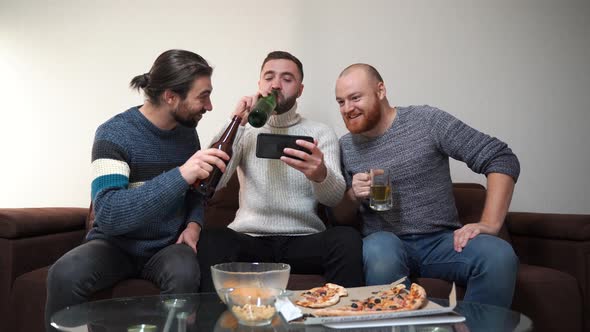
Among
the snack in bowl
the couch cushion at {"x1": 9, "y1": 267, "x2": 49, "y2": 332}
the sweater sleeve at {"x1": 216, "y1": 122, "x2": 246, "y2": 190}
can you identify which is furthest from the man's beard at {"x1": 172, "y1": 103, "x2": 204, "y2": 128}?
the snack in bowl

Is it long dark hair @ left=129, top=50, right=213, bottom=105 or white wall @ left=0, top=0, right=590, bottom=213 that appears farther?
white wall @ left=0, top=0, right=590, bottom=213

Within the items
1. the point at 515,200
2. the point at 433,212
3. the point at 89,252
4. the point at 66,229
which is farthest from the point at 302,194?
the point at 515,200

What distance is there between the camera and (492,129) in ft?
8.01

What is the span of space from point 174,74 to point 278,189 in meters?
0.53

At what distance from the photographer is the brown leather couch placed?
1607 millimetres

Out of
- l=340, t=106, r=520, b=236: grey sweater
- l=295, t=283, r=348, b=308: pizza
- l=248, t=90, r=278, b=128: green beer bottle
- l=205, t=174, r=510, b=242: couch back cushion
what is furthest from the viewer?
l=205, t=174, r=510, b=242: couch back cushion

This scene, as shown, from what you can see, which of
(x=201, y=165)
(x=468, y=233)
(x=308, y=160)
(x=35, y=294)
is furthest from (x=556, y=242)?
(x=35, y=294)

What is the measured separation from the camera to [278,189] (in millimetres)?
1889

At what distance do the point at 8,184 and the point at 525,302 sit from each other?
7.33 ft

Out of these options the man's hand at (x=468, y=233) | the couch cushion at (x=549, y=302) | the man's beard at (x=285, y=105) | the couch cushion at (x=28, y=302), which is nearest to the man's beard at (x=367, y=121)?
the man's beard at (x=285, y=105)

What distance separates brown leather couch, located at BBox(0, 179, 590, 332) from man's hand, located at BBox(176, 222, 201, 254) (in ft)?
0.57

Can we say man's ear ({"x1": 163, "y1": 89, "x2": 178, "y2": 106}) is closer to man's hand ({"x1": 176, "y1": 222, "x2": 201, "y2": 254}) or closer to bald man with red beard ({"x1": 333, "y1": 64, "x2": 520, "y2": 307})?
man's hand ({"x1": 176, "y1": 222, "x2": 201, "y2": 254})

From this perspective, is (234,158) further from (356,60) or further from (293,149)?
(356,60)

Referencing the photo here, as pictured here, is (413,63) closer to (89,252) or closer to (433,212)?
(433,212)
